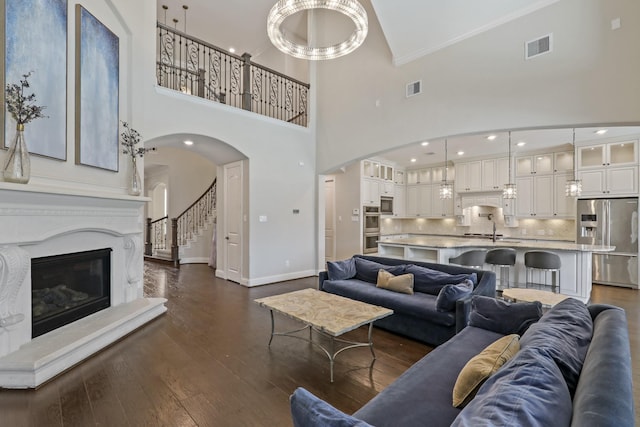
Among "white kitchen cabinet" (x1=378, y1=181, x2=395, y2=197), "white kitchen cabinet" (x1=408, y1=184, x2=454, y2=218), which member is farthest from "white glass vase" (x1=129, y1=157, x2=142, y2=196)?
"white kitchen cabinet" (x1=408, y1=184, x2=454, y2=218)

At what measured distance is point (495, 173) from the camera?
750cm

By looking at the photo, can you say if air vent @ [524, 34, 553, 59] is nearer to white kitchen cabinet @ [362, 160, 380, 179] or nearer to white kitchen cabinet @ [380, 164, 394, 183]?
white kitchen cabinet @ [362, 160, 380, 179]

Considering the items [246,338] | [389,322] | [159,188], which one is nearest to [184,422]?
[246,338]

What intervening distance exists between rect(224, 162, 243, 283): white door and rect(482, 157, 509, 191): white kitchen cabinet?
607 cm

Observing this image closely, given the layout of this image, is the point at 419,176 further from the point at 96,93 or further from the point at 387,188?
the point at 96,93

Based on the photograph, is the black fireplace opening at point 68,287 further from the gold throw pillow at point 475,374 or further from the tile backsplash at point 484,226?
the tile backsplash at point 484,226

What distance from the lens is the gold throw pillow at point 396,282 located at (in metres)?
3.70

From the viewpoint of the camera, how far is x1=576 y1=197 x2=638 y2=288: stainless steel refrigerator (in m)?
5.64

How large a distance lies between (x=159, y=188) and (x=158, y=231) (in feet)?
8.17

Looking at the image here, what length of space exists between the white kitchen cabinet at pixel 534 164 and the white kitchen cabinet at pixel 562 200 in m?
0.28

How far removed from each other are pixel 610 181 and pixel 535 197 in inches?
51.9

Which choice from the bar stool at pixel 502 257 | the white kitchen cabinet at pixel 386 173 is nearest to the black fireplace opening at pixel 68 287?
the bar stool at pixel 502 257

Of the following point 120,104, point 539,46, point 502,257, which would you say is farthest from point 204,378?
point 539,46

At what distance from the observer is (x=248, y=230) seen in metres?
5.76
